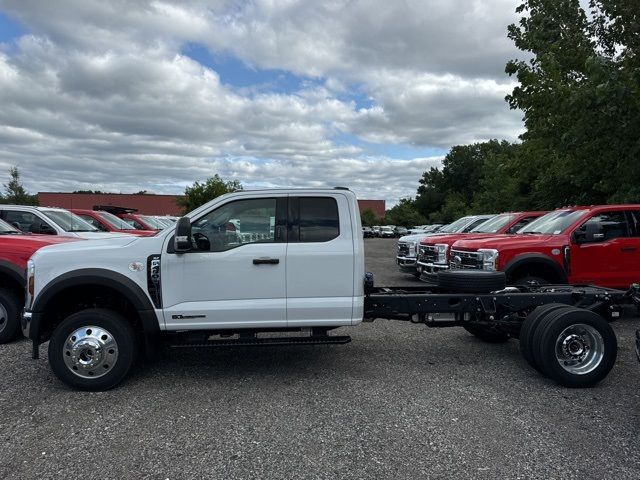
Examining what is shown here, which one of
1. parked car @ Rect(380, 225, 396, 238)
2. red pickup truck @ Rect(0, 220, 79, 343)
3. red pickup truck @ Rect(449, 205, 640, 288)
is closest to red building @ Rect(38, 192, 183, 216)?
parked car @ Rect(380, 225, 396, 238)

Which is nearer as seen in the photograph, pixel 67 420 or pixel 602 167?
pixel 67 420

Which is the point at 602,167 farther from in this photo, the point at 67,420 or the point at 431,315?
the point at 67,420

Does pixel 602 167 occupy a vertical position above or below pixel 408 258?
above

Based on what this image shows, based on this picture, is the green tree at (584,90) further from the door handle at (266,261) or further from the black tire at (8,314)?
the black tire at (8,314)

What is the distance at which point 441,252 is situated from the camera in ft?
34.1

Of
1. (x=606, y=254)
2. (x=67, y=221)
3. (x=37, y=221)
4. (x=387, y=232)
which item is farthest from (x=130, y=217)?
(x=387, y=232)

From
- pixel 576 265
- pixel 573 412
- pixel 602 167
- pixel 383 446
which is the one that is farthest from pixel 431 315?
pixel 602 167

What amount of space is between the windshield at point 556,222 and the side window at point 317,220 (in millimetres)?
4657

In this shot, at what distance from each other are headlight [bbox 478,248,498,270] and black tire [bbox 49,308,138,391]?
520cm

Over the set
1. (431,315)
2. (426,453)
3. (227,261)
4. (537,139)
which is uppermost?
(537,139)

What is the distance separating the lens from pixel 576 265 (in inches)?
306

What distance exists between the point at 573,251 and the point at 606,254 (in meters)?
0.64

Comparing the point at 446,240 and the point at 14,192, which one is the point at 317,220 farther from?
the point at 14,192

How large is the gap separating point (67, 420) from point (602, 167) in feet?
43.9
